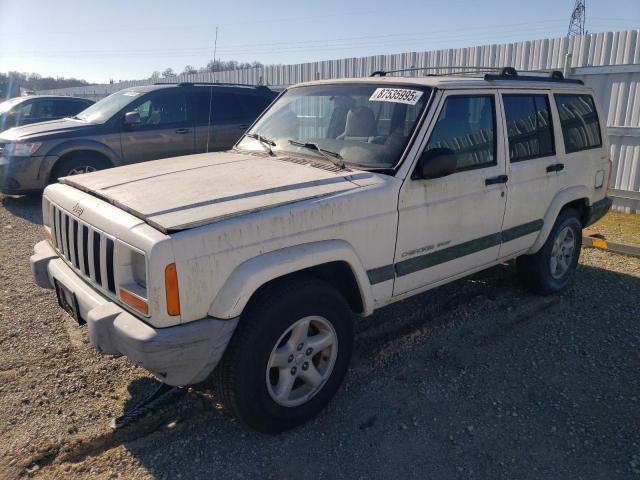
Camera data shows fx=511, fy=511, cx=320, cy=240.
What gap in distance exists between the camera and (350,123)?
3.73 m

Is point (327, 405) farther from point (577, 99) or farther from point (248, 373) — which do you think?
point (577, 99)

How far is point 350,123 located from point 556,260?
106 inches

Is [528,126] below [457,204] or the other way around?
the other way around

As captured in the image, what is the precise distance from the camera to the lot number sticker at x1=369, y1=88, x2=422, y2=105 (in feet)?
11.7

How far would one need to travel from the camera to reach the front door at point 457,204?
11.1 feet

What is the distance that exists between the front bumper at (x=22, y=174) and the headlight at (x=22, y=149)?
0.21ft

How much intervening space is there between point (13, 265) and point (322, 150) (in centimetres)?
402

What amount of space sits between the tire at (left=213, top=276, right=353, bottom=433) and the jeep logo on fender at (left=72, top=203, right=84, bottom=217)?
1156mm

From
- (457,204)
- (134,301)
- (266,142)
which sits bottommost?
(134,301)

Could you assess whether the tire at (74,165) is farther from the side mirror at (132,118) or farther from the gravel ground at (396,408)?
the gravel ground at (396,408)

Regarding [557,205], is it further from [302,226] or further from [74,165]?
[74,165]

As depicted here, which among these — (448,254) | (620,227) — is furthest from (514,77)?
(620,227)

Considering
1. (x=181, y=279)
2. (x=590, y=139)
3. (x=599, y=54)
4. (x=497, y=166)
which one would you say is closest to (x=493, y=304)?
(x=497, y=166)

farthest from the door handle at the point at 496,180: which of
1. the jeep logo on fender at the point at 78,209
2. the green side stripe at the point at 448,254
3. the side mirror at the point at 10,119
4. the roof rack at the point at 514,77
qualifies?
the side mirror at the point at 10,119
